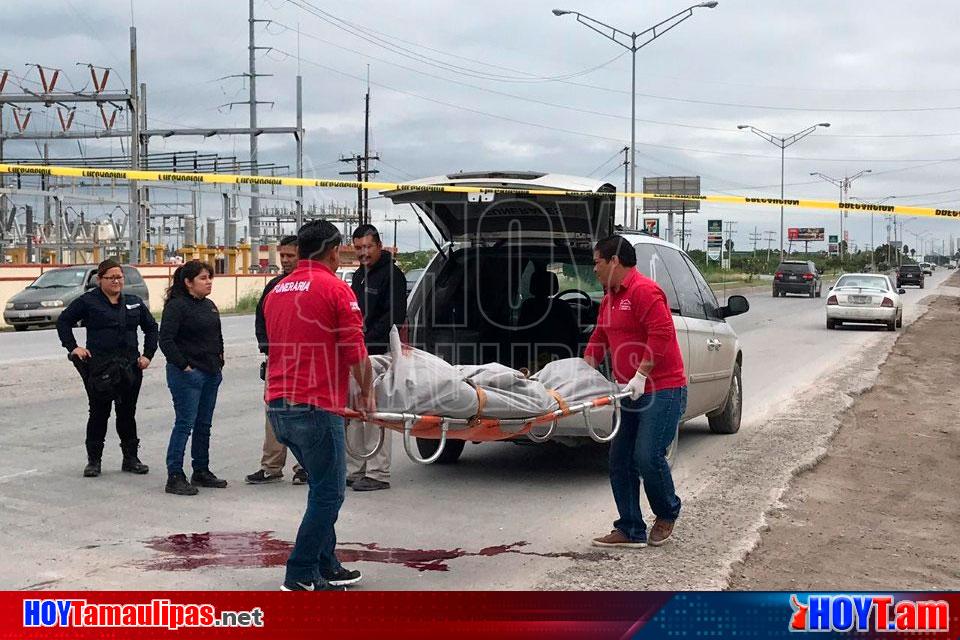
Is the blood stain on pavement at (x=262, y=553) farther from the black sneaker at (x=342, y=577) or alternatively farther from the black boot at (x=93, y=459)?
the black boot at (x=93, y=459)

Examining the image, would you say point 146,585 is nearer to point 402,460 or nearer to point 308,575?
point 308,575

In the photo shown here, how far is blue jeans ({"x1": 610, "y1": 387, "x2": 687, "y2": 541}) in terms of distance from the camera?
Answer: 6766 mm

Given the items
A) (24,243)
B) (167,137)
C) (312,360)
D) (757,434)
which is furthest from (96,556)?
(167,137)

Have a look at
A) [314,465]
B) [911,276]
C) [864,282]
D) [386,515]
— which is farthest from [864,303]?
[911,276]

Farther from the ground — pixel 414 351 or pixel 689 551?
pixel 414 351

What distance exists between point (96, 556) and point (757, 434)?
272 inches

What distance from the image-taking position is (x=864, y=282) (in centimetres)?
2858

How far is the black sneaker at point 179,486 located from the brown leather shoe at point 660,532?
355 cm

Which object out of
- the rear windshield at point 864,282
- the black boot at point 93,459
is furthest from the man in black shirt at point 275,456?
the rear windshield at point 864,282

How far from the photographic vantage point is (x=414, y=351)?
7.22 m

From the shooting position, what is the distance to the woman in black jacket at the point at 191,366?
8.46 meters

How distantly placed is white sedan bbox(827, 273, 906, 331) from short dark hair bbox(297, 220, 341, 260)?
79.4 feet

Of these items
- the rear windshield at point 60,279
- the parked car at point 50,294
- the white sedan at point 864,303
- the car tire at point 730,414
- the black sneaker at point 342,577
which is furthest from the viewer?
the rear windshield at point 60,279

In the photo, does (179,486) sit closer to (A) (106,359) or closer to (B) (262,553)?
(A) (106,359)
